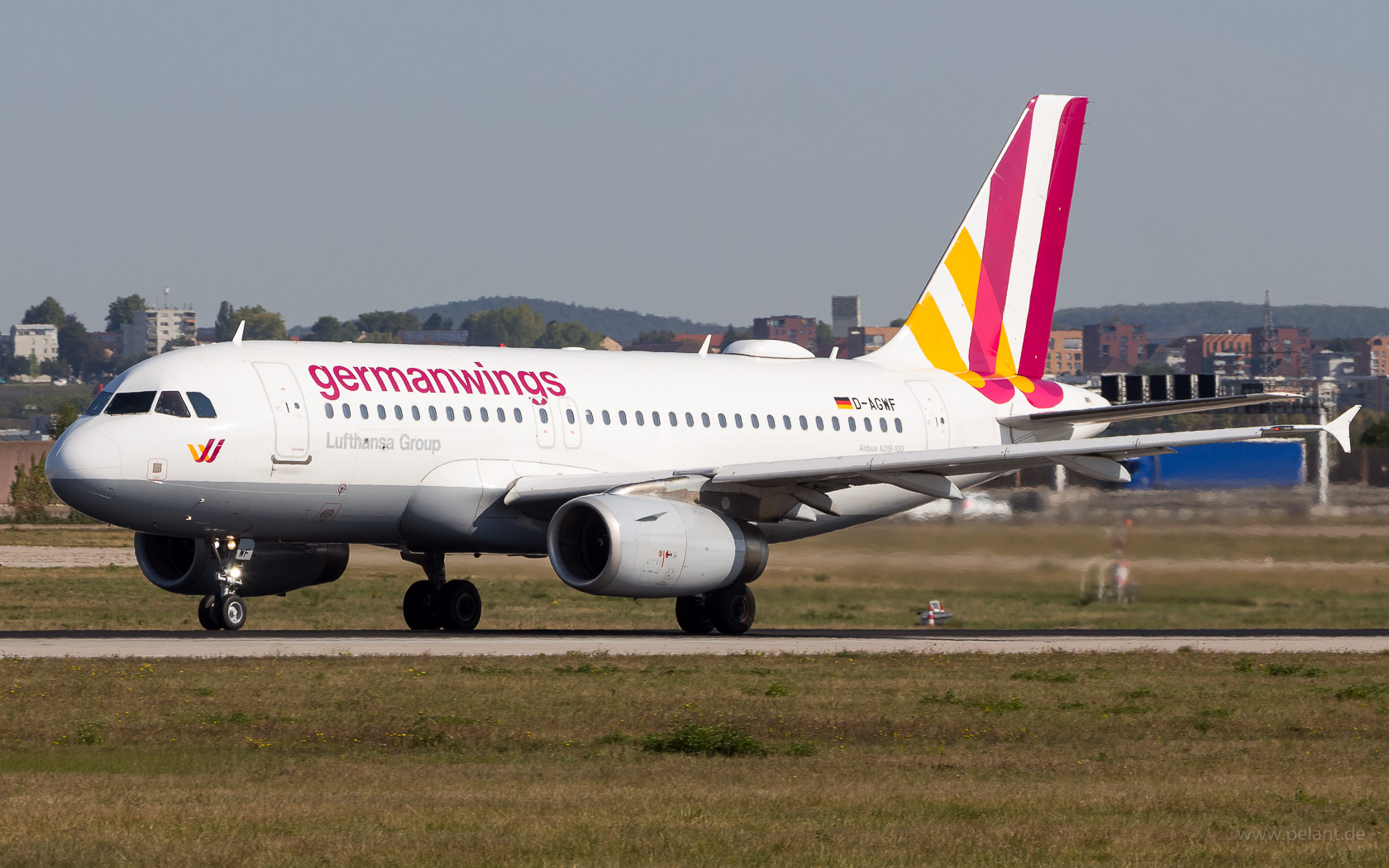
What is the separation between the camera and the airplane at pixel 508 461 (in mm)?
27938

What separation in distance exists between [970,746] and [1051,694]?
163 inches

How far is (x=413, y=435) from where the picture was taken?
96.6 ft

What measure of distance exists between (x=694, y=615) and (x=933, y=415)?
7.67 metres

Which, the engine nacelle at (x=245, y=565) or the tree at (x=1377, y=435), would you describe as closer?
the engine nacelle at (x=245, y=565)

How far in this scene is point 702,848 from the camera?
12.0m

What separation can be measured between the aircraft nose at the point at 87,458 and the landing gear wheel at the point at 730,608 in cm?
942

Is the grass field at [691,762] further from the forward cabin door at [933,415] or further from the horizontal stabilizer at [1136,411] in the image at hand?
the forward cabin door at [933,415]

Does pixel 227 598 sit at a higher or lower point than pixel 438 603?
higher

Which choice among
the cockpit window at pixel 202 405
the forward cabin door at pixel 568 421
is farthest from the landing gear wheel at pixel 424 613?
the cockpit window at pixel 202 405

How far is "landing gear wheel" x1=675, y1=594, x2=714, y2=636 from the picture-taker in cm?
3123

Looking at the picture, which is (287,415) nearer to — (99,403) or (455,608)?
(99,403)

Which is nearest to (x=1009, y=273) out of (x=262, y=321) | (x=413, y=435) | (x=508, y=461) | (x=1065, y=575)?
(x=1065, y=575)

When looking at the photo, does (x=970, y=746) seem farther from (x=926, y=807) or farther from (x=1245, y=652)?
(x=1245, y=652)

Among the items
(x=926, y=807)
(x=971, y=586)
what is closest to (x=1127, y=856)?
(x=926, y=807)
